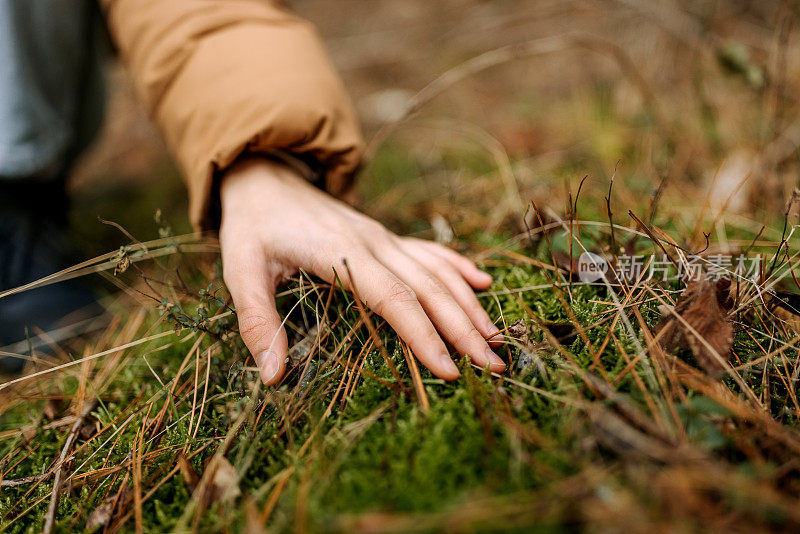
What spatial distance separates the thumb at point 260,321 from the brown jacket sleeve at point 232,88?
1.74ft

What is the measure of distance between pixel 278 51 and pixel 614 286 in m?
1.56

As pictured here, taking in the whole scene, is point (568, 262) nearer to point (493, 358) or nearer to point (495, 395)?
point (493, 358)

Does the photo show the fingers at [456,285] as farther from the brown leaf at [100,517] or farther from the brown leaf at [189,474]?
the brown leaf at [100,517]

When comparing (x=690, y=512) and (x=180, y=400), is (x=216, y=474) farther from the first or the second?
(x=690, y=512)

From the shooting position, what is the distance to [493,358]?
1220mm

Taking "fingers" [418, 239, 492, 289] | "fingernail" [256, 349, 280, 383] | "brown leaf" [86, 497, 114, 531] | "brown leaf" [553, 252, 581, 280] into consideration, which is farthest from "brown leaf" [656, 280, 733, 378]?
"brown leaf" [86, 497, 114, 531]

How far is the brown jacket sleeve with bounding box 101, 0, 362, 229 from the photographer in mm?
1719

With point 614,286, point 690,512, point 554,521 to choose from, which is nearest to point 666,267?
point 614,286

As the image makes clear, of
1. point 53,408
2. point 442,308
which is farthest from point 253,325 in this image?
point 53,408

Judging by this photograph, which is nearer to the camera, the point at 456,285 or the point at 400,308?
the point at 400,308

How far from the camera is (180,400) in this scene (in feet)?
4.46

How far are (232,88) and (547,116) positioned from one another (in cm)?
235

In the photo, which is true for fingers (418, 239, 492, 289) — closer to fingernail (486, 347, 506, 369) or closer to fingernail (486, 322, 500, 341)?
fingernail (486, 322, 500, 341)

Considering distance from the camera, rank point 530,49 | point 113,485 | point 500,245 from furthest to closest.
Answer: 1. point 530,49
2. point 500,245
3. point 113,485
